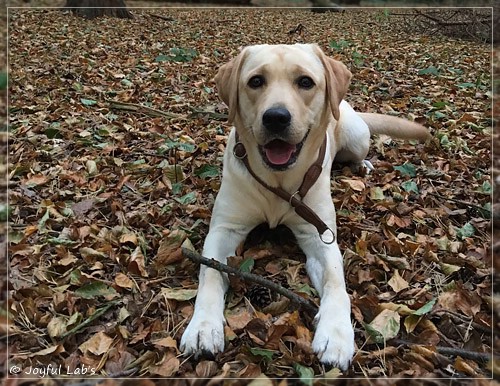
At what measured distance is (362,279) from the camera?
2.50 m

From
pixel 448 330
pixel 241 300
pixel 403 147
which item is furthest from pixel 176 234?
pixel 403 147

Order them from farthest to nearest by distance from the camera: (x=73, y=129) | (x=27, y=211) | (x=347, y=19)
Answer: (x=73, y=129) → (x=347, y=19) → (x=27, y=211)

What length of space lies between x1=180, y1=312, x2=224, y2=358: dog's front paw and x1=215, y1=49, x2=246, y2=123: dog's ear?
1205 millimetres

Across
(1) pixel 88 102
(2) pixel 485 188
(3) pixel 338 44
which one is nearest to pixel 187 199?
(2) pixel 485 188

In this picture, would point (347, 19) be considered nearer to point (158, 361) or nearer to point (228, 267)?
point (228, 267)

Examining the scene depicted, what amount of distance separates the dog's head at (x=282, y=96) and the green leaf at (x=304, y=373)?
3.50 feet

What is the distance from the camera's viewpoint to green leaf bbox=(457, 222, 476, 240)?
2.87 metres

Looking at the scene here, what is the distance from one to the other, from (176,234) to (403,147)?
2458mm

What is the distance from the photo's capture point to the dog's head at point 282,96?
238 cm

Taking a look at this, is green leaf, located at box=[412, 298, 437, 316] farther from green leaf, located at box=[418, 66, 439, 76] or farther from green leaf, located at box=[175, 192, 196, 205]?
green leaf, located at box=[418, 66, 439, 76]

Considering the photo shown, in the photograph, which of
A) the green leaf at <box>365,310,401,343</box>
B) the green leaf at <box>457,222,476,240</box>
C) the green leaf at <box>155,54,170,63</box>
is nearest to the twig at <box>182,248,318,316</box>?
the green leaf at <box>365,310,401,343</box>

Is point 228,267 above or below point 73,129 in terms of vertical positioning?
above

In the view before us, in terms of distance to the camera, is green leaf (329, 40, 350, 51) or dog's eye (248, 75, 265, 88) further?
green leaf (329, 40, 350, 51)

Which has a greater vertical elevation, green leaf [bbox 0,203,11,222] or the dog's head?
the dog's head
